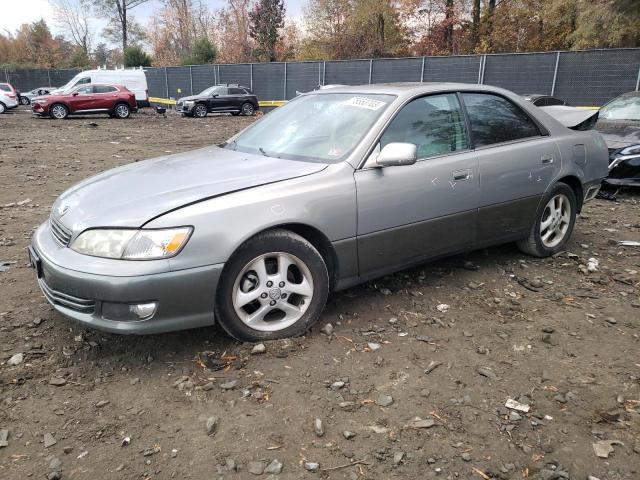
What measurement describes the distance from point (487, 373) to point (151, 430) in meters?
1.82

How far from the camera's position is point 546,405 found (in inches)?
104

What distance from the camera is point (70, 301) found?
2842 millimetres

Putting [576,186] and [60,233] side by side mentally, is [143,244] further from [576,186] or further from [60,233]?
[576,186]

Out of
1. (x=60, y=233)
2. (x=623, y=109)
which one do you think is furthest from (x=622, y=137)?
(x=60, y=233)

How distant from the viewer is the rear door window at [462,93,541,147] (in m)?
4.07

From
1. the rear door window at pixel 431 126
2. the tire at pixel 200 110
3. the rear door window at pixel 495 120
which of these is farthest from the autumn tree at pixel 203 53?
the rear door window at pixel 431 126

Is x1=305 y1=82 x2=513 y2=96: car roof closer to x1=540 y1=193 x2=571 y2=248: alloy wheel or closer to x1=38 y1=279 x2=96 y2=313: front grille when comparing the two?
x1=540 y1=193 x2=571 y2=248: alloy wheel

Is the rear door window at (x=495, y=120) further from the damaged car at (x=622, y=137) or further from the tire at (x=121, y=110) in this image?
the tire at (x=121, y=110)

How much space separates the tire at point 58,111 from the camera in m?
21.4

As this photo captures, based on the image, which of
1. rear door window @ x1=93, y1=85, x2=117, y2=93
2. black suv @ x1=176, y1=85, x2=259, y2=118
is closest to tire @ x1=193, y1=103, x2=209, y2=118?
black suv @ x1=176, y1=85, x2=259, y2=118

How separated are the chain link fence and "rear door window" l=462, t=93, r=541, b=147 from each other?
48.4 ft

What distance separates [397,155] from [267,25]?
50335 millimetres

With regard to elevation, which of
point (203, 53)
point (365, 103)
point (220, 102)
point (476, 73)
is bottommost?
point (220, 102)

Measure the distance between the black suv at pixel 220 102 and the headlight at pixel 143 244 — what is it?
22354 mm
